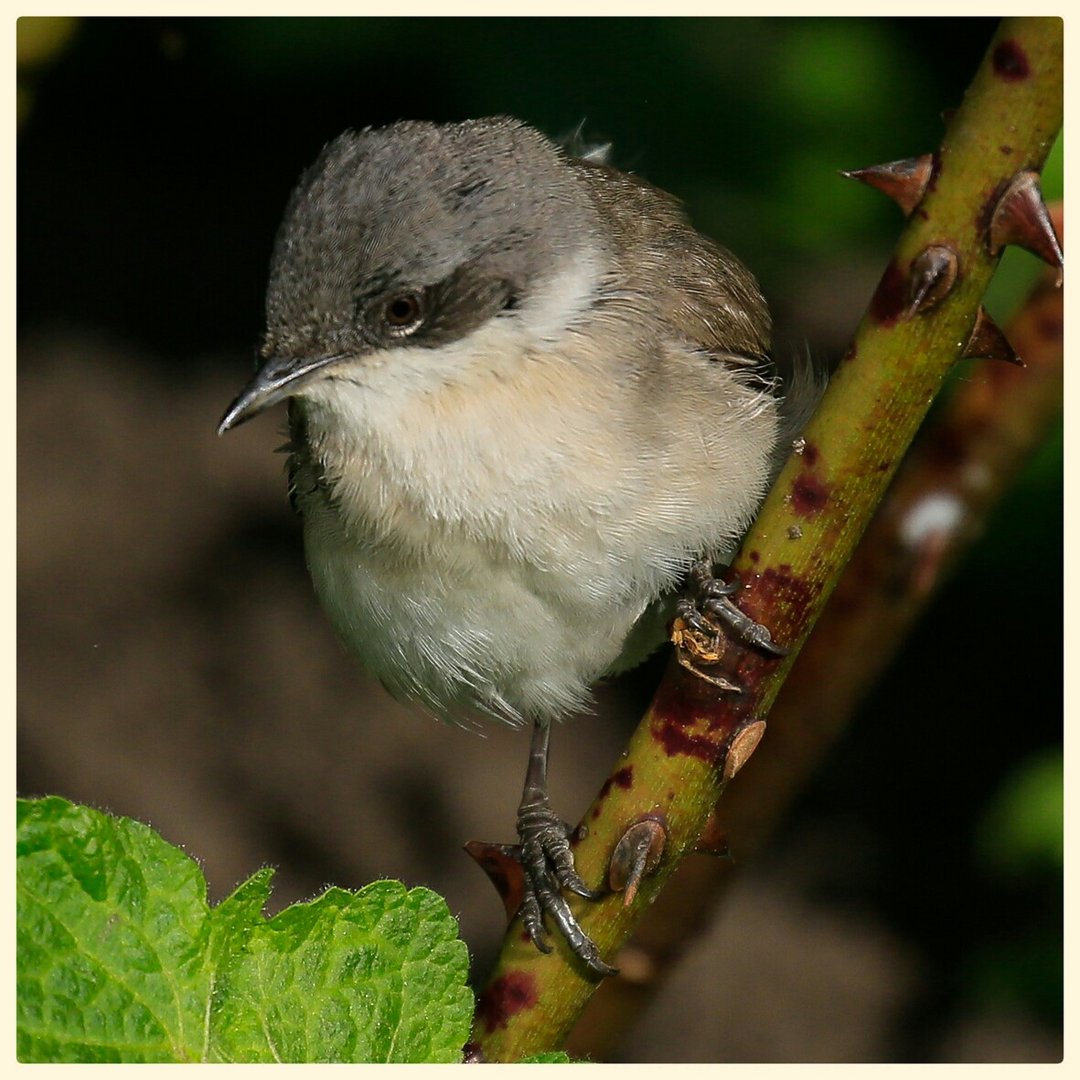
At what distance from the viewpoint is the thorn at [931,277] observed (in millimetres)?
1751

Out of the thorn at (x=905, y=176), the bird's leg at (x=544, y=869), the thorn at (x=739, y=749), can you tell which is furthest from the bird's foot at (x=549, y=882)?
the thorn at (x=905, y=176)

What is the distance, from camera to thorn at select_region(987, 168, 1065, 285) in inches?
65.4

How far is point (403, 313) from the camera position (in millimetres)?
2516

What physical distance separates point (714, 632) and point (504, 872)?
2.01 ft

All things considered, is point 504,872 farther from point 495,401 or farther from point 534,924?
point 495,401

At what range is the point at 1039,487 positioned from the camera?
363cm

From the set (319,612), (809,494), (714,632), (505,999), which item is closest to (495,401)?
(714,632)

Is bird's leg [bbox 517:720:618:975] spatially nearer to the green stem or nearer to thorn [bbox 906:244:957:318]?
the green stem

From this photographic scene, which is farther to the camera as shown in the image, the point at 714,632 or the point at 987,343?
the point at 714,632

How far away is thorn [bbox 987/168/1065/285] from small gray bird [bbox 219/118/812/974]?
2.61 ft

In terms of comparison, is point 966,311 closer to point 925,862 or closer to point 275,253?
point 275,253

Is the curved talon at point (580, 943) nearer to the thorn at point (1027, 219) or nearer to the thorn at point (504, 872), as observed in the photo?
the thorn at point (504, 872)

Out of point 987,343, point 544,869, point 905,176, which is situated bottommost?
point 544,869

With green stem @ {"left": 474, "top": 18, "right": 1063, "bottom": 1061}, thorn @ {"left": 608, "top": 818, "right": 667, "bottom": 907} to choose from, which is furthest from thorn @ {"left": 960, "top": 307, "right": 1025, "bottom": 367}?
thorn @ {"left": 608, "top": 818, "right": 667, "bottom": 907}
